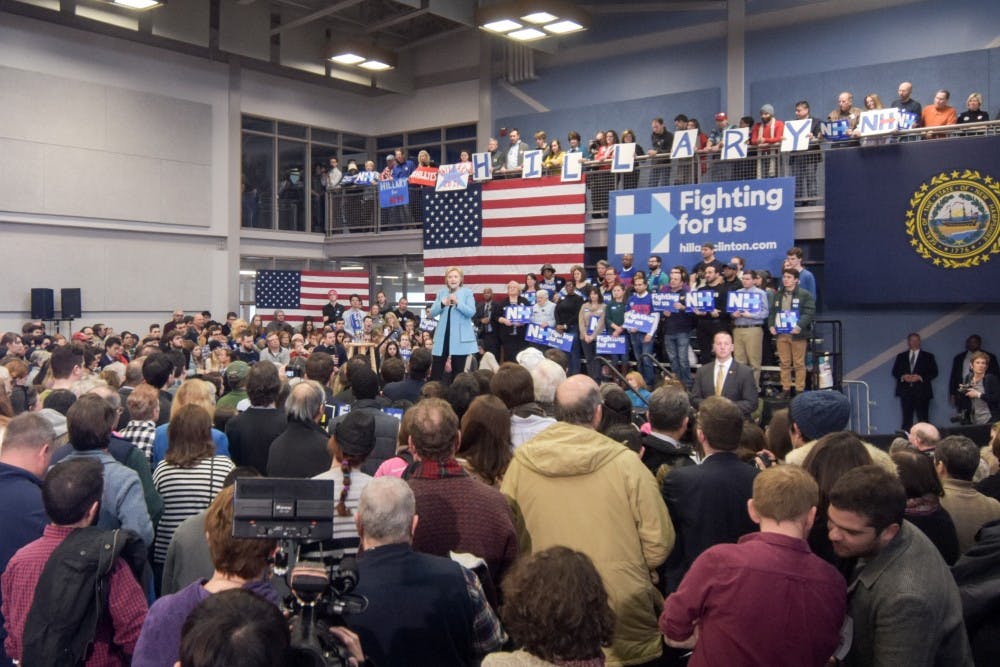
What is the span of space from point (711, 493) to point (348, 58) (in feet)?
58.7


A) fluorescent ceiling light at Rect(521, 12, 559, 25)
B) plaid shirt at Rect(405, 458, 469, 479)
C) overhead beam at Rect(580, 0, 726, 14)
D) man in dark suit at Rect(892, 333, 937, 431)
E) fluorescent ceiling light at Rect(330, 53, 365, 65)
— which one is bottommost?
man in dark suit at Rect(892, 333, 937, 431)

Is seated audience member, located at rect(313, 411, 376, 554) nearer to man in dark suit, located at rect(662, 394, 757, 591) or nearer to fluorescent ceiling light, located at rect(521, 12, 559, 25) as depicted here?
man in dark suit, located at rect(662, 394, 757, 591)

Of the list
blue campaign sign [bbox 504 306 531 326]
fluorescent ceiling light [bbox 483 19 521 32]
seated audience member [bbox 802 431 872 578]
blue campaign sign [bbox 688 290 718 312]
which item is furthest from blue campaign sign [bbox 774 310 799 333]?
seated audience member [bbox 802 431 872 578]

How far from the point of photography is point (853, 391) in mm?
13664

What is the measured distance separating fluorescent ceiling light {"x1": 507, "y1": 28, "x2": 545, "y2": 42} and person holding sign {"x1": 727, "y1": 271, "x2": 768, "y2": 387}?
751 cm

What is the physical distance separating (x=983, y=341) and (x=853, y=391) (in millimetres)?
2017

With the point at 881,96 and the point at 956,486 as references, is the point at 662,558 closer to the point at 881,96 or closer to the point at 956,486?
the point at 956,486

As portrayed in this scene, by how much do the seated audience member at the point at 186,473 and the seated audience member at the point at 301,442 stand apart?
1.02 ft

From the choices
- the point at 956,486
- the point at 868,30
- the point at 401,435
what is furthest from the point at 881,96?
the point at 401,435

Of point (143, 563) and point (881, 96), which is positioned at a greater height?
point (881, 96)

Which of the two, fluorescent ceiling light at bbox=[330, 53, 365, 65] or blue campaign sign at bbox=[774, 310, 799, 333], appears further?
fluorescent ceiling light at bbox=[330, 53, 365, 65]

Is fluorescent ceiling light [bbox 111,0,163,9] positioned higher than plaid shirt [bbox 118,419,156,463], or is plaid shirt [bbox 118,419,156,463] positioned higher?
fluorescent ceiling light [bbox 111,0,163,9]

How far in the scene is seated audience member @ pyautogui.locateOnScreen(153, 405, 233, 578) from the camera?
373 centimetres

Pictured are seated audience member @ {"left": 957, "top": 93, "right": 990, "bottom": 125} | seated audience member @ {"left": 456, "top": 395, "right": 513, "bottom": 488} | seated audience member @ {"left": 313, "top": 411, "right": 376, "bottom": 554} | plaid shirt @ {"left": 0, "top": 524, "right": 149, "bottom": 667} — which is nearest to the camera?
plaid shirt @ {"left": 0, "top": 524, "right": 149, "bottom": 667}
